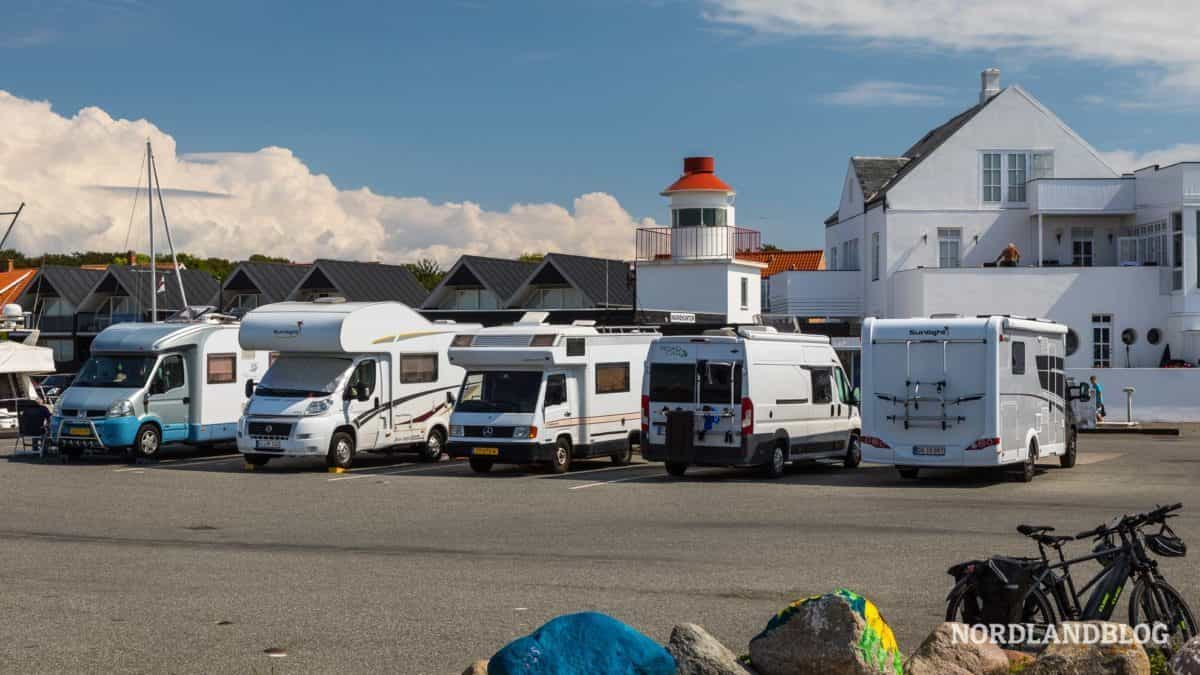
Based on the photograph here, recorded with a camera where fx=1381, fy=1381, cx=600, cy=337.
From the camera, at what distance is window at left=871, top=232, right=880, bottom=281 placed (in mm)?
50656

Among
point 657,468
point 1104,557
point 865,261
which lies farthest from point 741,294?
point 1104,557

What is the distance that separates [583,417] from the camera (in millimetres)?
26188

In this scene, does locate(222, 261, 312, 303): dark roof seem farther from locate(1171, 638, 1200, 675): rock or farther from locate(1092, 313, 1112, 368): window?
locate(1171, 638, 1200, 675): rock

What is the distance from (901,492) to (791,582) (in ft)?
32.9

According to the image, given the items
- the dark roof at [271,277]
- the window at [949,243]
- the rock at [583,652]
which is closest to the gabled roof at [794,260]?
the dark roof at [271,277]

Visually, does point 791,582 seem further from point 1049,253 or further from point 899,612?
point 1049,253

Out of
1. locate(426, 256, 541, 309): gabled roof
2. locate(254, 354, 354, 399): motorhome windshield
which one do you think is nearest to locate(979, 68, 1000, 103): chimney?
locate(426, 256, 541, 309): gabled roof

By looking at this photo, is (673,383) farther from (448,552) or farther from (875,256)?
(875,256)

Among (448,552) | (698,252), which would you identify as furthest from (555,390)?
(698,252)

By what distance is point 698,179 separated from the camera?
50844 mm

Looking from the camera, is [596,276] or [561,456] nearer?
[561,456]

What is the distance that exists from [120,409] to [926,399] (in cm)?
1625

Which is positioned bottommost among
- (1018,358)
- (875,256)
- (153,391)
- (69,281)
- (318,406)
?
(318,406)

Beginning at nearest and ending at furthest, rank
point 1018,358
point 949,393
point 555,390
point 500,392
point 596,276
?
point 949,393 < point 1018,358 < point 555,390 < point 500,392 < point 596,276
